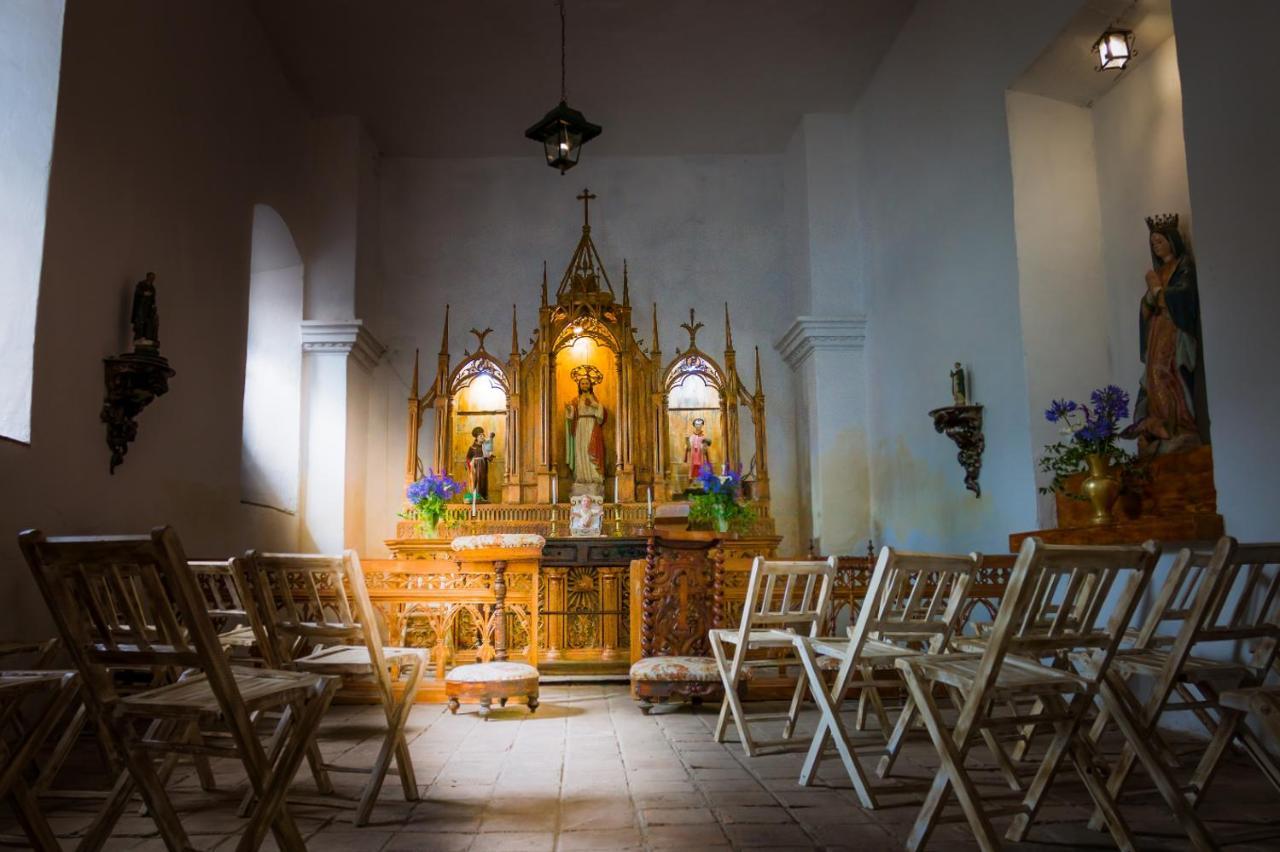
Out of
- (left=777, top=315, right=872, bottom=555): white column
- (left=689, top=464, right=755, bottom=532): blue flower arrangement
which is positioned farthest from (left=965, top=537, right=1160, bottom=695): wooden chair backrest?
(left=777, top=315, right=872, bottom=555): white column

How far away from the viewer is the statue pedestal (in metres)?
4.30

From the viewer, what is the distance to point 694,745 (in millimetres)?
4223

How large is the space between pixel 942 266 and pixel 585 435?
3.88 metres

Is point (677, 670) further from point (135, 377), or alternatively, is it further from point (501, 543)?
point (135, 377)

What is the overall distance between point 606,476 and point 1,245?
589cm

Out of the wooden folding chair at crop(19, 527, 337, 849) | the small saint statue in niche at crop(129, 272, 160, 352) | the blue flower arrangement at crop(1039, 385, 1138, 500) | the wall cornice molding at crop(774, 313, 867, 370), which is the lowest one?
the wooden folding chair at crop(19, 527, 337, 849)

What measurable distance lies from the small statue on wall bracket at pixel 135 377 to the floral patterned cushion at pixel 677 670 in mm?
3144

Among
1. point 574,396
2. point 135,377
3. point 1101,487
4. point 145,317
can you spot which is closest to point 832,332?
point 574,396

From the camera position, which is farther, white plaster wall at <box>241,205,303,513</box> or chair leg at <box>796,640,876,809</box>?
white plaster wall at <box>241,205,303,513</box>

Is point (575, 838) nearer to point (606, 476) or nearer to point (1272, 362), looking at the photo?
point (1272, 362)

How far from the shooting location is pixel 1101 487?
4.98 metres

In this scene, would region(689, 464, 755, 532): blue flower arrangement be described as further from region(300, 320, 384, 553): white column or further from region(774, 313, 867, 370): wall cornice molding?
region(300, 320, 384, 553): white column

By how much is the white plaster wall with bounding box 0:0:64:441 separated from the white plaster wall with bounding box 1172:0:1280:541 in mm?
5581

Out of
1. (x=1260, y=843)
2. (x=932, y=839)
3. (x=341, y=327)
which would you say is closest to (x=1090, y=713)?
(x=1260, y=843)
